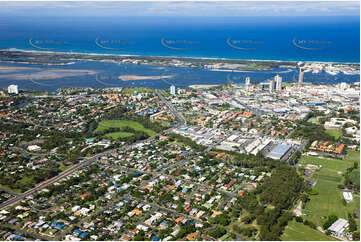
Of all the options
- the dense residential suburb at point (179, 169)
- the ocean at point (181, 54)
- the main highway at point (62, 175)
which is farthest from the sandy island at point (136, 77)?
the main highway at point (62, 175)

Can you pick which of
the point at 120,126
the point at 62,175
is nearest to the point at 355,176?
the point at 62,175

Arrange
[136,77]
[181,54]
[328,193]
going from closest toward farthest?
[328,193] < [136,77] < [181,54]

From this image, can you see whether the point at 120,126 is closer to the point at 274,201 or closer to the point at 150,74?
the point at 274,201

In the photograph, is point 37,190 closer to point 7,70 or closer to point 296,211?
point 296,211

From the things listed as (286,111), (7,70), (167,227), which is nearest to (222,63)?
(286,111)

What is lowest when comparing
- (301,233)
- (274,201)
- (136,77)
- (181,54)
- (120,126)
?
(120,126)

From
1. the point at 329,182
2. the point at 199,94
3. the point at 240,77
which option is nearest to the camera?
the point at 329,182
